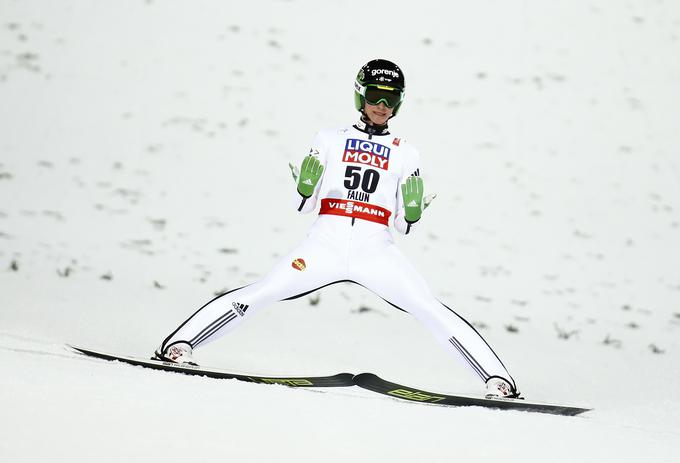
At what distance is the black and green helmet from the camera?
5.72 metres

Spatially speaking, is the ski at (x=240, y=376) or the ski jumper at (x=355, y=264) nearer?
the ski at (x=240, y=376)

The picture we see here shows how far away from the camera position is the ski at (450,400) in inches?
208

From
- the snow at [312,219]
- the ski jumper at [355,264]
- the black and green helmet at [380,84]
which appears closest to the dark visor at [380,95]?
the black and green helmet at [380,84]

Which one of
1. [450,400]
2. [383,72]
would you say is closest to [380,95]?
[383,72]

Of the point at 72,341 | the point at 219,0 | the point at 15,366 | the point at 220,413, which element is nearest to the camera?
the point at 220,413

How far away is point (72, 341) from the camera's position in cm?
650

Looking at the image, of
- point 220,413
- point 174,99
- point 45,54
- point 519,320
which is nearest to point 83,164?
point 174,99

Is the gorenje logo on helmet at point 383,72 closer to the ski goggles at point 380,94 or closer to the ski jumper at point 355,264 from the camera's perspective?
the ski goggles at point 380,94

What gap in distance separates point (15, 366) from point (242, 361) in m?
2.01

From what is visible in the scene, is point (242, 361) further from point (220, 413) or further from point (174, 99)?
point (174, 99)

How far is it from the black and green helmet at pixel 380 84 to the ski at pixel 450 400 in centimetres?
167

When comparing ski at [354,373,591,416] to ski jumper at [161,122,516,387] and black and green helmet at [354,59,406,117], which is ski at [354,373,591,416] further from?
black and green helmet at [354,59,406,117]

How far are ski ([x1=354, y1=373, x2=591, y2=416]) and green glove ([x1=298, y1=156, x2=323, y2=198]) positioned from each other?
1164mm

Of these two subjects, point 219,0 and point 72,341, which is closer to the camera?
point 72,341
